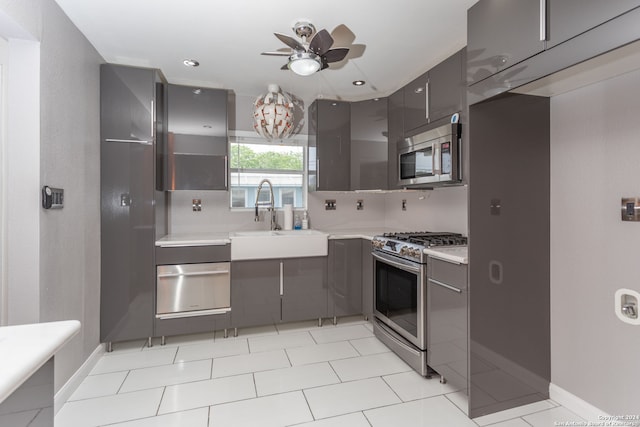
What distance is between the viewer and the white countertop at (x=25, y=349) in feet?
2.18

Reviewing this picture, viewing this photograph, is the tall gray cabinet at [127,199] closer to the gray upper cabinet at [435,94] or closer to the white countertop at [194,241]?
the white countertop at [194,241]

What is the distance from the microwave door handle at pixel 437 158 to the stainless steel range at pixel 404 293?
0.53 meters

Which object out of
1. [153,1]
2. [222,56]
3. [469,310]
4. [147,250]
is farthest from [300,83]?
[469,310]

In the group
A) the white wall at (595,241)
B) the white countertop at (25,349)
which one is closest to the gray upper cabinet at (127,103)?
the white countertop at (25,349)

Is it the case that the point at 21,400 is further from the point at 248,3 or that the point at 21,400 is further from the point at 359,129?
the point at 359,129

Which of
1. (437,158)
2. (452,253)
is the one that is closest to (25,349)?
(452,253)

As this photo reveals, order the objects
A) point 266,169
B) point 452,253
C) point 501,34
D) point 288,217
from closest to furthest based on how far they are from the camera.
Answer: point 501,34 → point 452,253 → point 288,217 → point 266,169

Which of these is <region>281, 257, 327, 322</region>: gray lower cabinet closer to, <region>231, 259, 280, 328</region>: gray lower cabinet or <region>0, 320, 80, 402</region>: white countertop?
<region>231, 259, 280, 328</region>: gray lower cabinet

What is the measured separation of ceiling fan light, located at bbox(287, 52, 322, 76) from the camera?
198 centimetres

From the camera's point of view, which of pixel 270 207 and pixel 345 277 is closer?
pixel 345 277

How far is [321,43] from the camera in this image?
193 centimetres

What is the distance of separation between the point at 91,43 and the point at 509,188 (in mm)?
3150

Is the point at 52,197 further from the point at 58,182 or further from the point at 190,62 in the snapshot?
the point at 190,62

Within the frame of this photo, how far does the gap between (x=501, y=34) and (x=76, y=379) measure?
3.32m
